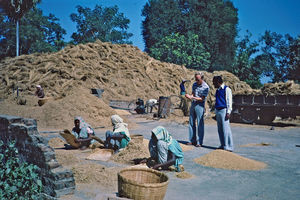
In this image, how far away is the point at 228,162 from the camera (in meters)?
5.85

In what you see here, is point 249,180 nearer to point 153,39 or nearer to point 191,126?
point 191,126

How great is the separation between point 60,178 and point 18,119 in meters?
1.80

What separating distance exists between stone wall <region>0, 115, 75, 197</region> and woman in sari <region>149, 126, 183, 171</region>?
64.3 inches

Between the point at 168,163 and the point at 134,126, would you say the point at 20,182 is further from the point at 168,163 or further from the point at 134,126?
the point at 134,126

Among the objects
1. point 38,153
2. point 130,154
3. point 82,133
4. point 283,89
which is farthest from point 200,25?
point 38,153

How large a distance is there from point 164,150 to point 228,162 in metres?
1.49

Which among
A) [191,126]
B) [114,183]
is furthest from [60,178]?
[191,126]

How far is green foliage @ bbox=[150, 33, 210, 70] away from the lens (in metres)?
39.3

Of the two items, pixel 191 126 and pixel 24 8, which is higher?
pixel 24 8

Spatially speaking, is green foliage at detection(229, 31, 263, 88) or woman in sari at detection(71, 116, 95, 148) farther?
green foliage at detection(229, 31, 263, 88)

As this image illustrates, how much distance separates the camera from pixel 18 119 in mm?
5305

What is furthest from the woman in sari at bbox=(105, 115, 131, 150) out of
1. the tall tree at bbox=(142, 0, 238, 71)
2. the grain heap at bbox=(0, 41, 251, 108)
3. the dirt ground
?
the tall tree at bbox=(142, 0, 238, 71)

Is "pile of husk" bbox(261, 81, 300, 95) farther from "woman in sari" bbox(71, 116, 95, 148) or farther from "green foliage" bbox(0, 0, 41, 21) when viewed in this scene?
"green foliage" bbox(0, 0, 41, 21)

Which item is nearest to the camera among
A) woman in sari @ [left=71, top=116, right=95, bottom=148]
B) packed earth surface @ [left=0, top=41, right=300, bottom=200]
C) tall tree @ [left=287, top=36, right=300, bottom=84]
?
packed earth surface @ [left=0, top=41, right=300, bottom=200]
